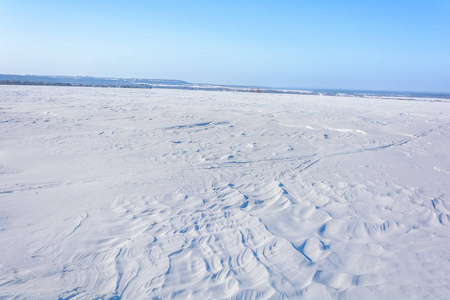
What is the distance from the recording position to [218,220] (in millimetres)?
3959

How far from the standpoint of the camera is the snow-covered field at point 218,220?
9.34ft

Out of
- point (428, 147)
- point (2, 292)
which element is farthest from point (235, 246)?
point (428, 147)

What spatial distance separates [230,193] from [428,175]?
13.2 feet

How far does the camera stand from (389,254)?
3367 mm

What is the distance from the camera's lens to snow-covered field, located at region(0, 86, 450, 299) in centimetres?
285

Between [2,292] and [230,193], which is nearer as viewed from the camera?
[2,292]

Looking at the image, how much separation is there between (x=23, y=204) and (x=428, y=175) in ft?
22.4

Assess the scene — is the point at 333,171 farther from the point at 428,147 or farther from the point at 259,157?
the point at 428,147

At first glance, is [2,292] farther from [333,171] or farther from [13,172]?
[333,171]

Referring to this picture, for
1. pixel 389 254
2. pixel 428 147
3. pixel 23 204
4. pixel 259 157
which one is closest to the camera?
pixel 389 254

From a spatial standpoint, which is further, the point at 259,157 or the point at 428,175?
the point at 259,157

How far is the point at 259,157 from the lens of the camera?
22.5ft

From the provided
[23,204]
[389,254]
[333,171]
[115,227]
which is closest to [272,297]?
[389,254]

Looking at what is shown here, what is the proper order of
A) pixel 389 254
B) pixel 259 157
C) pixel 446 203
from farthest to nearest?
pixel 259 157, pixel 446 203, pixel 389 254
